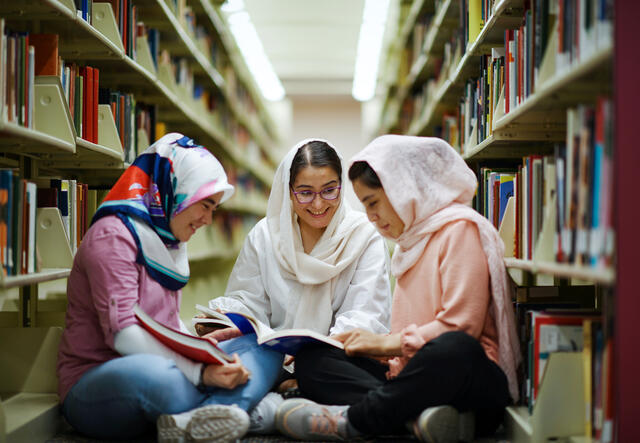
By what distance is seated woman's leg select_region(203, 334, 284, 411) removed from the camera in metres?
1.71

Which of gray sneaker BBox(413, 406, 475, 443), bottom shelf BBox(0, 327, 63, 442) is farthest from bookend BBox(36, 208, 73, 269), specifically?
gray sneaker BBox(413, 406, 475, 443)

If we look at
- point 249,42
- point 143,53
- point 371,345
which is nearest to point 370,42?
point 249,42

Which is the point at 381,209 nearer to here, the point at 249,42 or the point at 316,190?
the point at 316,190

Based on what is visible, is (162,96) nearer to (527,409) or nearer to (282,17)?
(527,409)

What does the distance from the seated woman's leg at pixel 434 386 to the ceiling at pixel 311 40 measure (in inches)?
188

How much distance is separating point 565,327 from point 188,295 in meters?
3.33

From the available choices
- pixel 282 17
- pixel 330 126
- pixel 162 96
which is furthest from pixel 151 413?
pixel 330 126

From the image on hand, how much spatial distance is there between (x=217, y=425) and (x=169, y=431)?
0.13 m

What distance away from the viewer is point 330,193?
224cm

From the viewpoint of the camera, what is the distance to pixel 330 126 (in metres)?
10.8

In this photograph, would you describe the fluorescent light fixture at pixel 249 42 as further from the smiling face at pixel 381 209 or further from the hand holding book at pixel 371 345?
the hand holding book at pixel 371 345

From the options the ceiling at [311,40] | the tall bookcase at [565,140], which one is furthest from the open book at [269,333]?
the ceiling at [311,40]

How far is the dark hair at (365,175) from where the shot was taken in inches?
74.0

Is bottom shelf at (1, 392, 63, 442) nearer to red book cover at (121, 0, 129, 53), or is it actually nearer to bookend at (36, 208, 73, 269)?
bookend at (36, 208, 73, 269)
